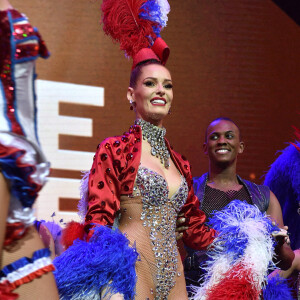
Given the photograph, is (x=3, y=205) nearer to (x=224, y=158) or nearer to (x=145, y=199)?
(x=145, y=199)

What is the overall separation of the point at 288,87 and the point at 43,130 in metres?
1.83

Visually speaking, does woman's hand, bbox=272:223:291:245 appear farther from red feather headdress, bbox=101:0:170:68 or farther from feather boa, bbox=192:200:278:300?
red feather headdress, bbox=101:0:170:68

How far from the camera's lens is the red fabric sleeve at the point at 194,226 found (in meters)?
2.61

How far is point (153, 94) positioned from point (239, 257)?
0.77 metres

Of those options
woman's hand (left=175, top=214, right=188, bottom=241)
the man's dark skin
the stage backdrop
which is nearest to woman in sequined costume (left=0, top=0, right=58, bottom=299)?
woman's hand (left=175, top=214, right=188, bottom=241)

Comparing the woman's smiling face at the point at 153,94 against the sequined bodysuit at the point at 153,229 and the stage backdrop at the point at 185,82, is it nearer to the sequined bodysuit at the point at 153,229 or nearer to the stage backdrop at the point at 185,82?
the sequined bodysuit at the point at 153,229

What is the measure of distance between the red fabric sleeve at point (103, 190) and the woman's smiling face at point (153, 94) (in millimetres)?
259

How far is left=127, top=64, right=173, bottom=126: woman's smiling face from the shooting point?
8.40 ft

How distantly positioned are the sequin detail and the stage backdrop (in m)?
1.36

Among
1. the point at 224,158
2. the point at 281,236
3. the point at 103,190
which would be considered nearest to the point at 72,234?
the point at 103,190

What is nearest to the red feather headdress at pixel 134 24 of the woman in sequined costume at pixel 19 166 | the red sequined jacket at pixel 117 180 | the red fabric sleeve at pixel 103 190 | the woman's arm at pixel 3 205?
the red sequined jacket at pixel 117 180

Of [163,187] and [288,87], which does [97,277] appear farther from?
[288,87]

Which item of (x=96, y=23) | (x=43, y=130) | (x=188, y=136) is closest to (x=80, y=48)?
(x=96, y=23)

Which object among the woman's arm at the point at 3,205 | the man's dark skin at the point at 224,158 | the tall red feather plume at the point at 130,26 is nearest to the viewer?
the woman's arm at the point at 3,205
